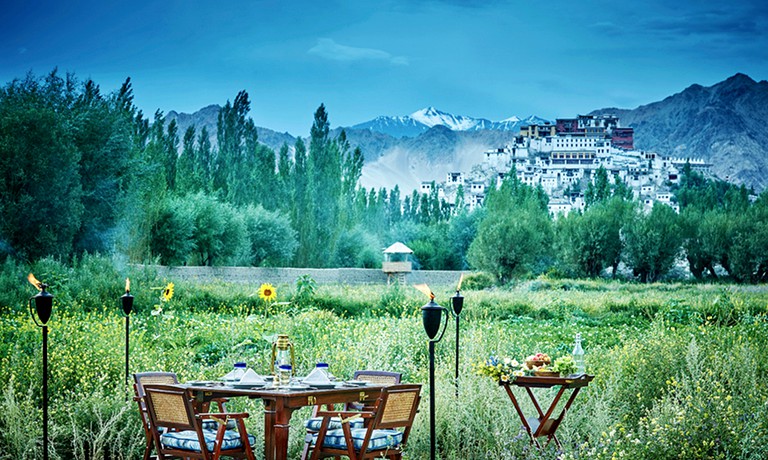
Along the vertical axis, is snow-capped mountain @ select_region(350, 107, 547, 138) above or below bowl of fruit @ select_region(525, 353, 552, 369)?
above

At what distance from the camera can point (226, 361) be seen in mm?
10266

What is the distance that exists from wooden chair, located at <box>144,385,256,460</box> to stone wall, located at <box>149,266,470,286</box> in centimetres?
2047

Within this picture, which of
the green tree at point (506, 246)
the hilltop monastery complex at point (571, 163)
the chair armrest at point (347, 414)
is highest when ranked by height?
the hilltop monastery complex at point (571, 163)

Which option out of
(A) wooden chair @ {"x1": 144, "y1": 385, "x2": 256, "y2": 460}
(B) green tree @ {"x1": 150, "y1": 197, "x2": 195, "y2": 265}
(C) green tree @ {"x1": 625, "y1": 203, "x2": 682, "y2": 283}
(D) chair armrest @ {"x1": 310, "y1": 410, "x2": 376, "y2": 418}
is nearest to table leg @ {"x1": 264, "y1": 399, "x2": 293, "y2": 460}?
(A) wooden chair @ {"x1": 144, "y1": 385, "x2": 256, "y2": 460}

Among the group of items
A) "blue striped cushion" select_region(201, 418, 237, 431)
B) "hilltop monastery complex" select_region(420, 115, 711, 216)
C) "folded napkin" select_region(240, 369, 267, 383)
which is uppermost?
"hilltop monastery complex" select_region(420, 115, 711, 216)

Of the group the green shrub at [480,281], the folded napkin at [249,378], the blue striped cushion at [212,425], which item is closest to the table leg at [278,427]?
the folded napkin at [249,378]

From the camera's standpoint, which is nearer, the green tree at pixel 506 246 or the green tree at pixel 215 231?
the green tree at pixel 215 231

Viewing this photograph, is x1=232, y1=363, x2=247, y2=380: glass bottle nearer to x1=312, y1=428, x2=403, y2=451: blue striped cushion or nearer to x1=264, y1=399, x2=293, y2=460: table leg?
x1=264, y1=399, x2=293, y2=460: table leg

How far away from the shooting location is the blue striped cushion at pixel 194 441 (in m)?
6.29

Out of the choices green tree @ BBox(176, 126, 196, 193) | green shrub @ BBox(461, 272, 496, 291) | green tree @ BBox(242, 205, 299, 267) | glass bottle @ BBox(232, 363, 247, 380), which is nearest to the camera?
glass bottle @ BBox(232, 363, 247, 380)

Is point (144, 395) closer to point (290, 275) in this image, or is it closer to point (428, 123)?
point (290, 275)

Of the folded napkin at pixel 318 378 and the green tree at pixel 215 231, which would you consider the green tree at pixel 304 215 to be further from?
the folded napkin at pixel 318 378

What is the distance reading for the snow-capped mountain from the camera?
5605 inches

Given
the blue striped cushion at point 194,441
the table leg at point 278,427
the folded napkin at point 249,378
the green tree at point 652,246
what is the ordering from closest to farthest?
the table leg at point 278,427
the blue striped cushion at point 194,441
the folded napkin at point 249,378
the green tree at point 652,246
